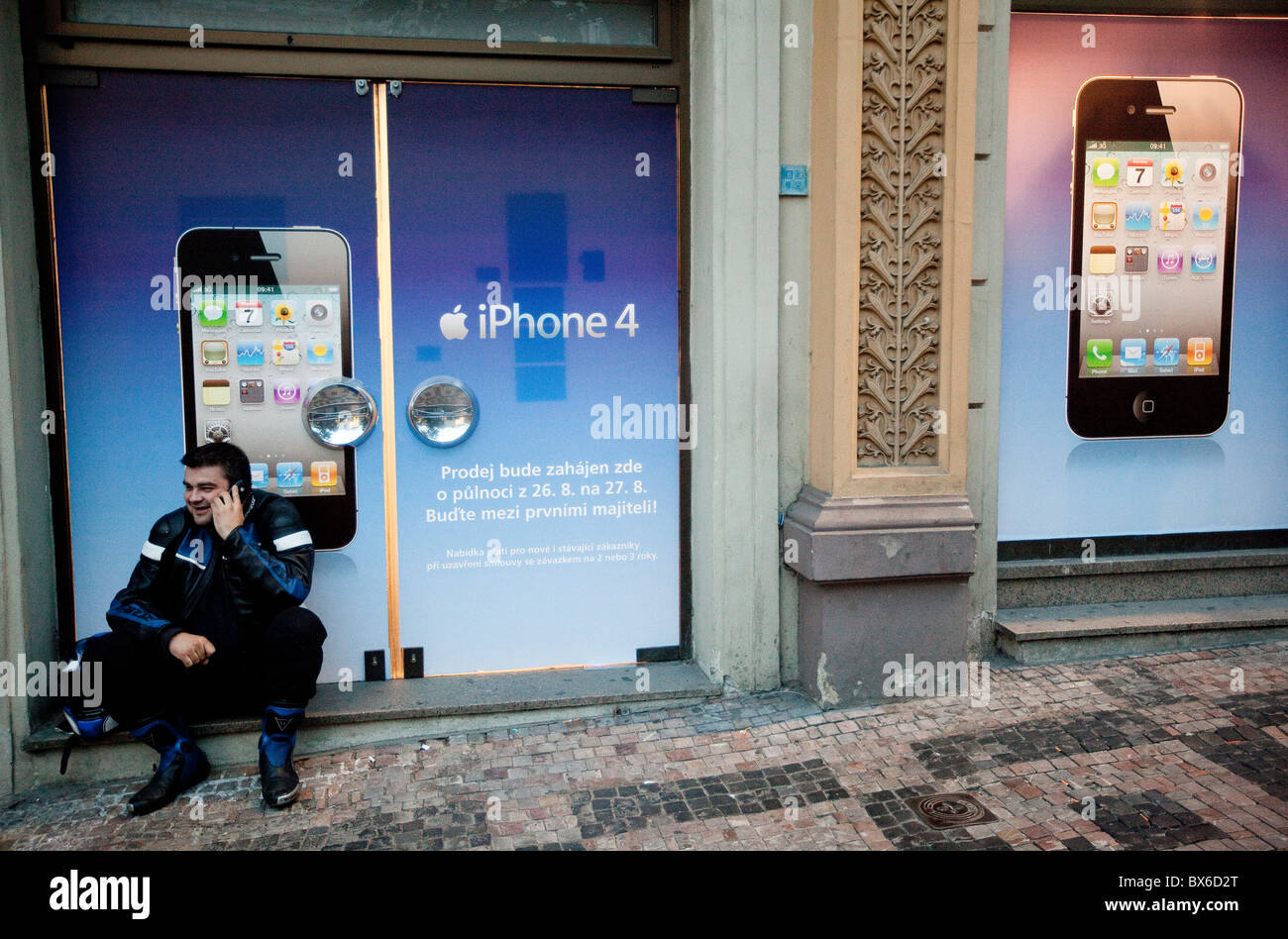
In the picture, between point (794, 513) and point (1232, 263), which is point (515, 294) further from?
point (1232, 263)

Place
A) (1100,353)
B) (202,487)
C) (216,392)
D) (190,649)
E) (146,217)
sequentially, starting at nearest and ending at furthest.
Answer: (190,649) < (202,487) < (146,217) < (216,392) < (1100,353)

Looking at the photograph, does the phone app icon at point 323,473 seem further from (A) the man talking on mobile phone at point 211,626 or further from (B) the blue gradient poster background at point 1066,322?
(B) the blue gradient poster background at point 1066,322

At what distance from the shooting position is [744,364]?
16.0 feet

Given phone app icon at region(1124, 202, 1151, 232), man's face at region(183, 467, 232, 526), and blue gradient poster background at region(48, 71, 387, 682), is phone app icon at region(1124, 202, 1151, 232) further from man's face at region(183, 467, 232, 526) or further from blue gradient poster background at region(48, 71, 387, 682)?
man's face at region(183, 467, 232, 526)

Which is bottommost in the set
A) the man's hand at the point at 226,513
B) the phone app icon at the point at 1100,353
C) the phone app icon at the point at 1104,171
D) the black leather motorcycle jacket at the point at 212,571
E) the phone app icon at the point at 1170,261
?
the black leather motorcycle jacket at the point at 212,571

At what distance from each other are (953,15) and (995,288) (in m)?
1.35

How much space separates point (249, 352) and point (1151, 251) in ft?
16.4

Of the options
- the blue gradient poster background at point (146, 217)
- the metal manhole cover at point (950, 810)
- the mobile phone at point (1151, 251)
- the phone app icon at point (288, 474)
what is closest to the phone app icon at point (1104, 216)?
the mobile phone at point (1151, 251)

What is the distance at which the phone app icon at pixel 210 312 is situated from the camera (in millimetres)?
4793

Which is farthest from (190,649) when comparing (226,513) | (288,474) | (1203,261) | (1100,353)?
(1203,261)

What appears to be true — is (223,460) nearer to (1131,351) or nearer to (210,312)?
(210,312)

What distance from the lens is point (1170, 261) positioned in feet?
18.4

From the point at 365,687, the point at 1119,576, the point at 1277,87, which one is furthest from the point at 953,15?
the point at 365,687

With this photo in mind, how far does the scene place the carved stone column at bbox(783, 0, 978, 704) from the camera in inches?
185
